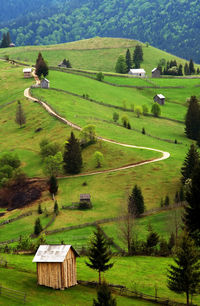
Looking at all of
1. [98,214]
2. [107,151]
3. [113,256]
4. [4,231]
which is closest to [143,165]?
[107,151]

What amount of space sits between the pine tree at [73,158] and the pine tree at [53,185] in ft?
39.1

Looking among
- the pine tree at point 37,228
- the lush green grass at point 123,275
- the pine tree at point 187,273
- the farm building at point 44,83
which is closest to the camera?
the pine tree at point 187,273

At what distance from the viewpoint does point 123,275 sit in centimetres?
6384

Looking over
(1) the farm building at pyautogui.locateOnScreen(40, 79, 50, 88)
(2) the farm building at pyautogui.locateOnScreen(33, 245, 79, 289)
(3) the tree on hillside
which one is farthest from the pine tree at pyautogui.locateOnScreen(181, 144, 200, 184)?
(1) the farm building at pyautogui.locateOnScreen(40, 79, 50, 88)

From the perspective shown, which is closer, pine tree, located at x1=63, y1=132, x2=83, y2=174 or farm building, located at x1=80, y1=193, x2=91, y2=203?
farm building, located at x1=80, y1=193, x2=91, y2=203

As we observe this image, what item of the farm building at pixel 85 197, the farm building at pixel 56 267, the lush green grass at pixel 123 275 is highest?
the farm building at pixel 56 267

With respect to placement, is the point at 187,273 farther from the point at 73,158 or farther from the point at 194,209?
the point at 73,158

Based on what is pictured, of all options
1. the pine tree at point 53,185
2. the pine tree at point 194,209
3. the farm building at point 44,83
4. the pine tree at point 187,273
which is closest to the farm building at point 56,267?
the pine tree at point 187,273

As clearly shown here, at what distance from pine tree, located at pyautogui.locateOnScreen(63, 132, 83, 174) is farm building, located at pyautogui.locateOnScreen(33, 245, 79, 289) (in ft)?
217

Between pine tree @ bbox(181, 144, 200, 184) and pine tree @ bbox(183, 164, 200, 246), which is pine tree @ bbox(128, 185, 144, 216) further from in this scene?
pine tree @ bbox(183, 164, 200, 246)

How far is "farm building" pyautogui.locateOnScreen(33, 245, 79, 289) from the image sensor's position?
56438 mm

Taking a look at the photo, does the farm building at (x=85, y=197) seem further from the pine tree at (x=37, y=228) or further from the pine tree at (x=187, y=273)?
the pine tree at (x=187, y=273)

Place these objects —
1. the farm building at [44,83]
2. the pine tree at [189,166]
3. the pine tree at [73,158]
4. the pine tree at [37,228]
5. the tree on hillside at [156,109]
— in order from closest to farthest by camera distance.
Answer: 1. the pine tree at [37,228]
2. the pine tree at [189,166]
3. the pine tree at [73,158]
4. the tree on hillside at [156,109]
5. the farm building at [44,83]

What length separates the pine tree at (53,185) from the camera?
111438 mm
